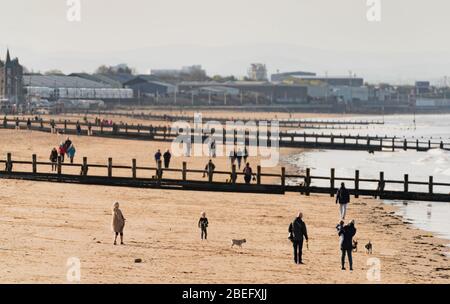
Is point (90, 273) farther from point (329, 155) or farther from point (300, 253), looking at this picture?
point (329, 155)

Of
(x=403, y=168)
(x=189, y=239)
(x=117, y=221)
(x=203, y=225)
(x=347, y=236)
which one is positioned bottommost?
(x=403, y=168)

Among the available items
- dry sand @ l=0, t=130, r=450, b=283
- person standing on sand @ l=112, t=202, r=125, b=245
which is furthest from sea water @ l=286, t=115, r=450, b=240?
person standing on sand @ l=112, t=202, r=125, b=245

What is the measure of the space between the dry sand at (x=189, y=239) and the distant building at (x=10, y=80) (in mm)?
125371

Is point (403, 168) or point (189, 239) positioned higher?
point (189, 239)

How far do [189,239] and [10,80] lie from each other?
140639mm

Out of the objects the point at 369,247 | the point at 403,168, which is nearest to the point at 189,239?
the point at 369,247

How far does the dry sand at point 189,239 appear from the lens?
23.6 metres

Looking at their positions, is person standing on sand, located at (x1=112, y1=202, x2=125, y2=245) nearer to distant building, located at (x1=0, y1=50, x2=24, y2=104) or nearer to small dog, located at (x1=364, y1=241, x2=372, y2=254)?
small dog, located at (x1=364, y1=241, x2=372, y2=254)

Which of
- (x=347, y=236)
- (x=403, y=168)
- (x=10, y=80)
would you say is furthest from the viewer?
(x=10, y=80)

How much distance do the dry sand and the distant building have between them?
125m

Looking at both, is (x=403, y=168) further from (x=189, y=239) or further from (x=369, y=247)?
(x=189, y=239)

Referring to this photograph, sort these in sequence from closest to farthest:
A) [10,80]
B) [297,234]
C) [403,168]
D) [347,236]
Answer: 1. [347,236]
2. [297,234]
3. [403,168]
4. [10,80]

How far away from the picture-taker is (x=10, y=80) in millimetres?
163500

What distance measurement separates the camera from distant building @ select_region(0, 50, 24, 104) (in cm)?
16254
